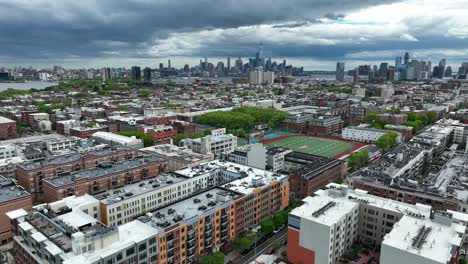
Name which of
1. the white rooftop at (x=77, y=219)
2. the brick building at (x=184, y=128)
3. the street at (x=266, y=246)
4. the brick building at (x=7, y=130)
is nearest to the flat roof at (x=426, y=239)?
the street at (x=266, y=246)

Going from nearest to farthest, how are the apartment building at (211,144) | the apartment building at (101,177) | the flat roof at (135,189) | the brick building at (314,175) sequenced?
the flat roof at (135,189) → the apartment building at (101,177) → the brick building at (314,175) → the apartment building at (211,144)

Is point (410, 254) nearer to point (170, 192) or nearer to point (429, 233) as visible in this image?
point (429, 233)

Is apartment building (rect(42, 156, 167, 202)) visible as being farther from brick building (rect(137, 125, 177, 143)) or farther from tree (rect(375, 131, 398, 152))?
tree (rect(375, 131, 398, 152))

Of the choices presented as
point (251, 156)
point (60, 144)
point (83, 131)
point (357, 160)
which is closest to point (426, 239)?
point (251, 156)

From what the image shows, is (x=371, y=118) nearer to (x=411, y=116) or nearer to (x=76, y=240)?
(x=411, y=116)

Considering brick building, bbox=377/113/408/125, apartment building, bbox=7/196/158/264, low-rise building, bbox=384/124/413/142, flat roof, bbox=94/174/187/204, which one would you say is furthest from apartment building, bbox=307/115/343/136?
apartment building, bbox=7/196/158/264

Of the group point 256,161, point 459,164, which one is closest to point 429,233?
point 459,164

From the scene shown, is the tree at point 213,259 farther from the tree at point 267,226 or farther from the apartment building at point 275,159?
the apartment building at point 275,159
